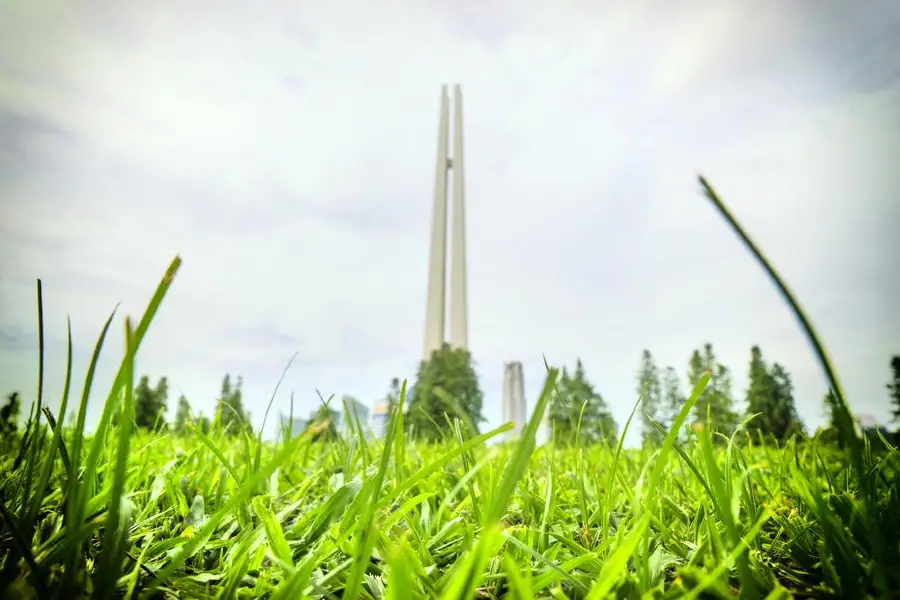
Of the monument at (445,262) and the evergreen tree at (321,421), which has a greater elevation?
the monument at (445,262)

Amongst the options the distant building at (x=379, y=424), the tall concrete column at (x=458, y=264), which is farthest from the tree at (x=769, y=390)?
the distant building at (x=379, y=424)

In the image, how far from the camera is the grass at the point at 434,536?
41 cm

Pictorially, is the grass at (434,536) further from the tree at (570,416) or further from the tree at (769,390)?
the tree at (769,390)

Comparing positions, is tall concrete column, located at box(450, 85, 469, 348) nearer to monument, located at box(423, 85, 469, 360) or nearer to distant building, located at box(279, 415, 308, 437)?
monument, located at box(423, 85, 469, 360)

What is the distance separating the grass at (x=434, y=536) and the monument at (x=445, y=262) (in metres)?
22.5

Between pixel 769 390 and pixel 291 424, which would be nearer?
pixel 291 424

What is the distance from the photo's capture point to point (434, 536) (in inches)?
30.5

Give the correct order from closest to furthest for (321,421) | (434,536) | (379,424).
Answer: (434,536) < (321,421) < (379,424)

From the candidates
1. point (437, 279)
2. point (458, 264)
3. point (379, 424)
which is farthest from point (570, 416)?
point (458, 264)

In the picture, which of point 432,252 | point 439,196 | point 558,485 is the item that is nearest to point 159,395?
point 432,252

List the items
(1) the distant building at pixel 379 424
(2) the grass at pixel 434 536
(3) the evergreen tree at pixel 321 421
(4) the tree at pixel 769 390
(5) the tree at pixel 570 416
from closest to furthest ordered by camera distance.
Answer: (2) the grass at pixel 434 536
(3) the evergreen tree at pixel 321 421
(5) the tree at pixel 570 416
(1) the distant building at pixel 379 424
(4) the tree at pixel 769 390

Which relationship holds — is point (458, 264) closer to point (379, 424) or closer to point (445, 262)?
point (445, 262)

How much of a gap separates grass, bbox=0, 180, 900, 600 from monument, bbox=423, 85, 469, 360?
22.5 meters

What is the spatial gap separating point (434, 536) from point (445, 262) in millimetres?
24542
